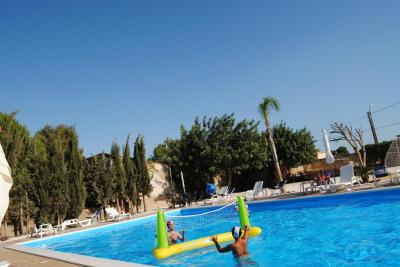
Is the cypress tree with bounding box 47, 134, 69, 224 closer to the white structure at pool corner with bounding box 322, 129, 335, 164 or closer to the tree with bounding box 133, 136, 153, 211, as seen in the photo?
the tree with bounding box 133, 136, 153, 211

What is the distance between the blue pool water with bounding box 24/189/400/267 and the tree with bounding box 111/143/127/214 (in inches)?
174

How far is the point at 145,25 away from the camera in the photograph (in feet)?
49.9

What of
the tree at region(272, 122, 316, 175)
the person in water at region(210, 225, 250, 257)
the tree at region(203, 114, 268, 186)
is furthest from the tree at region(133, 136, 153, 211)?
the person in water at region(210, 225, 250, 257)

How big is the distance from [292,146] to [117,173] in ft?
51.6

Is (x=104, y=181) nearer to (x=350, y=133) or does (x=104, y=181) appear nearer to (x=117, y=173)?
(x=117, y=173)

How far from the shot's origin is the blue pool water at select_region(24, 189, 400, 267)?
27.6 feet

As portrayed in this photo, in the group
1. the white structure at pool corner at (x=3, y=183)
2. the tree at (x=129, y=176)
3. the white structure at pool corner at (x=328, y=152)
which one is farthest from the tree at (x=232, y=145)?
the white structure at pool corner at (x=3, y=183)

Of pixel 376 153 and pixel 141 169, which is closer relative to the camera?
pixel 141 169

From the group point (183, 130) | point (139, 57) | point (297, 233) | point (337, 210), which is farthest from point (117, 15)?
point (183, 130)

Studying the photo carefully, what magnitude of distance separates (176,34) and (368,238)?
1075 cm

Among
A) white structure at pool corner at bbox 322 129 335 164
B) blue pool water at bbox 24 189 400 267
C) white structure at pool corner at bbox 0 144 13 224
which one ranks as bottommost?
blue pool water at bbox 24 189 400 267

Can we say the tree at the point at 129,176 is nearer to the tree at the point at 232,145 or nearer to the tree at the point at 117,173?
the tree at the point at 117,173

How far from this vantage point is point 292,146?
32.7 meters

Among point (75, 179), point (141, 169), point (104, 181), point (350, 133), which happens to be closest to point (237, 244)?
→ point (75, 179)
